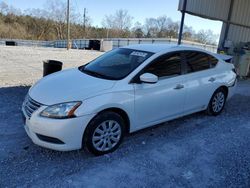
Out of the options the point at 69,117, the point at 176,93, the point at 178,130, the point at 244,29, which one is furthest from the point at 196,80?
the point at 244,29

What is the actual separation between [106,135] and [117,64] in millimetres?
1271

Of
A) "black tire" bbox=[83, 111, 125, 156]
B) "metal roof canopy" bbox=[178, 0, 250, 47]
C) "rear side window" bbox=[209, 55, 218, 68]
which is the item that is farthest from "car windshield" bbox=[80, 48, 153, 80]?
"metal roof canopy" bbox=[178, 0, 250, 47]

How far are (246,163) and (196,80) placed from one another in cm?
165

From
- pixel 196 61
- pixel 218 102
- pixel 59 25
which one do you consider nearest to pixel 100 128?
pixel 196 61

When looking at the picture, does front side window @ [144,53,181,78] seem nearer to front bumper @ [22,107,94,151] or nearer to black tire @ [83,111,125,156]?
black tire @ [83,111,125,156]

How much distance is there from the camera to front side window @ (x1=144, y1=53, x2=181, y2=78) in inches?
162

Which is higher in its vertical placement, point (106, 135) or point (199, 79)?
point (199, 79)

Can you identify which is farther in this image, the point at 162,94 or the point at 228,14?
the point at 228,14

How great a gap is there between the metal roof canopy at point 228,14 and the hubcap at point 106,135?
8669 mm

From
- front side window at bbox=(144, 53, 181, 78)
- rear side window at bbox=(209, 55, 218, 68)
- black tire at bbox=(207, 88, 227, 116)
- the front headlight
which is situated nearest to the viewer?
the front headlight

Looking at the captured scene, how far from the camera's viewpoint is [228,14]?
1142 cm

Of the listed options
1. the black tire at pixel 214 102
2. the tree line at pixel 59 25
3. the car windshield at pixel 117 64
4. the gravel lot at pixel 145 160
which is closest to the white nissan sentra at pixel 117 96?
the car windshield at pixel 117 64

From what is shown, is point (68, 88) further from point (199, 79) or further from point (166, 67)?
point (199, 79)

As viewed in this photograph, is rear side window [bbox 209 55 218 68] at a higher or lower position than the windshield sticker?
lower
